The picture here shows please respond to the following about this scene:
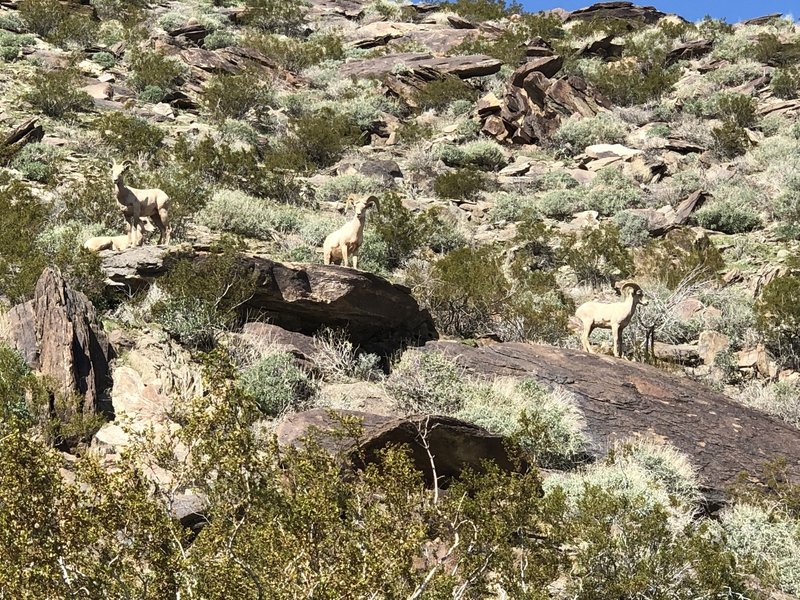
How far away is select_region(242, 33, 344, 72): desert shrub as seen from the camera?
31375 millimetres

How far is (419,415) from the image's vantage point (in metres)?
7.61

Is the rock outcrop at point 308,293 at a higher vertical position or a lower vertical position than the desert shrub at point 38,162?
lower

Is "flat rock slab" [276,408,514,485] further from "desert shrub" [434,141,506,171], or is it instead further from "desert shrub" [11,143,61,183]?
"desert shrub" [434,141,506,171]

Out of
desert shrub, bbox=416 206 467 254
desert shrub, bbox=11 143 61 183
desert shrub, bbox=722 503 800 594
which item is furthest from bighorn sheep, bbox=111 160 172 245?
desert shrub, bbox=722 503 800 594

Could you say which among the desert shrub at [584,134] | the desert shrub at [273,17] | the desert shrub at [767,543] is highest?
the desert shrub at [273,17]

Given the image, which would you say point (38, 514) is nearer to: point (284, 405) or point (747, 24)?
point (284, 405)

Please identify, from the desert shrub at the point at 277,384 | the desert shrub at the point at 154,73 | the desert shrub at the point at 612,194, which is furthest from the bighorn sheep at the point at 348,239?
the desert shrub at the point at 154,73

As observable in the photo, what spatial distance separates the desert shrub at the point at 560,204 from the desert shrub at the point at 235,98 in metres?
9.68

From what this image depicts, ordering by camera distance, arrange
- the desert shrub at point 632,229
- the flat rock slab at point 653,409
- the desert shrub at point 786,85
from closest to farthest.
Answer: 1. the flat rock slab at point 653,409
2. the desert shrub at point 632,229
3. the desert shrub at point 786,85

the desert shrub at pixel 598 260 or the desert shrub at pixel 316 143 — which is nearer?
the desert shrub at pixel 598 260

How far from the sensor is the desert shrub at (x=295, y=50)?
31.4m

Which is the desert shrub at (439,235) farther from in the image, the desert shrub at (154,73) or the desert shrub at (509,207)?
the desert shrub at (154,73)

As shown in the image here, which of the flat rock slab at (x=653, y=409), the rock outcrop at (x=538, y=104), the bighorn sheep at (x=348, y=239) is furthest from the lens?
the rock outcrop at (x=538, y=104)

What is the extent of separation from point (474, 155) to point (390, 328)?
1287 centimetres
